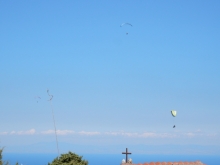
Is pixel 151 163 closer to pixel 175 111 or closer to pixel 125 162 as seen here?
pixel 125 162

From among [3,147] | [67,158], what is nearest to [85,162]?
[67,158]

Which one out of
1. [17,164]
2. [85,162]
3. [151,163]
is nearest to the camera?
[151,163]

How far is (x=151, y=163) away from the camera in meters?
36.5

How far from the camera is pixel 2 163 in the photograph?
39.7 meters

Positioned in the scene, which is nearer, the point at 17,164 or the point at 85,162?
the point at 17,164

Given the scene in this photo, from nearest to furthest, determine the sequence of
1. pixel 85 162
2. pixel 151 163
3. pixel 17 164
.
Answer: pixel 151 163
pixel 17 164
pixel 85 162

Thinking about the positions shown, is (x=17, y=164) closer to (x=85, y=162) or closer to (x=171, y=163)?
(x=85, y=162)

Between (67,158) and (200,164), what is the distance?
12709mm

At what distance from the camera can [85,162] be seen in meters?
42.2

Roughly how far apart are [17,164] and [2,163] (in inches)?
58.5

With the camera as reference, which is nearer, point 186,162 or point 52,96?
point 186,162

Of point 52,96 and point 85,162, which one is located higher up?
point 52,96

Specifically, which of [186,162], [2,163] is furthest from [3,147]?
[186,162]

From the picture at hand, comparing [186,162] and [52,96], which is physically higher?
[52,96]
